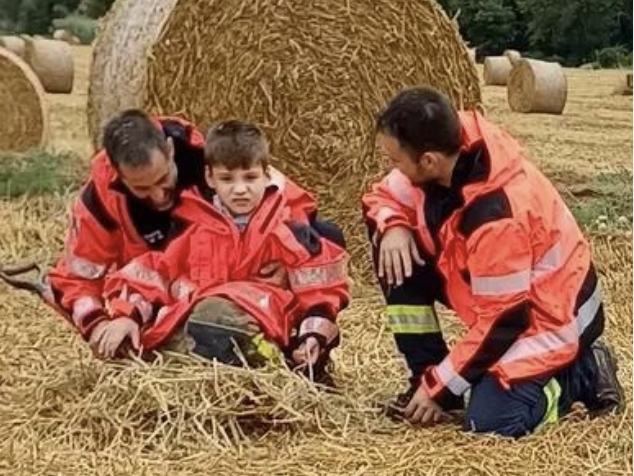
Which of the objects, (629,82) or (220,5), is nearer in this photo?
(220,5)

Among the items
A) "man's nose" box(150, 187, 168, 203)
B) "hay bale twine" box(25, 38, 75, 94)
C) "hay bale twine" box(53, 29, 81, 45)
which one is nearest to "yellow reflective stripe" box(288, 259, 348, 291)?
"man's nose" box(150, 187, 168, 203)

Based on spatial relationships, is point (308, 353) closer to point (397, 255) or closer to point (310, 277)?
point (310, 277)

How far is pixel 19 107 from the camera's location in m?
11.5

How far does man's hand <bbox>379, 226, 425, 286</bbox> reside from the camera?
4.67 m

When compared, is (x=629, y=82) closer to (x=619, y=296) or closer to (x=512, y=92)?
(x=512, y=92)

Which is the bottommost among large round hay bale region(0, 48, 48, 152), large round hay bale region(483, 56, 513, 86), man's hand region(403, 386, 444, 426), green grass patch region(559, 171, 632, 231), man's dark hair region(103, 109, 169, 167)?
large round hay bale region(483, 56, 513, 86)

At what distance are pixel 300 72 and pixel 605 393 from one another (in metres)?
3.39

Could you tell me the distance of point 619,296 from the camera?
6.80 m

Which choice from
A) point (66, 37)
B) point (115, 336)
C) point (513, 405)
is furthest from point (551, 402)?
point (66, 37)

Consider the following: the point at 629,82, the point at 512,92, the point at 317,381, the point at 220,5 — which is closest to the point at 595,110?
the point at 512,92

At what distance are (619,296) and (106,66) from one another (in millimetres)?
2380

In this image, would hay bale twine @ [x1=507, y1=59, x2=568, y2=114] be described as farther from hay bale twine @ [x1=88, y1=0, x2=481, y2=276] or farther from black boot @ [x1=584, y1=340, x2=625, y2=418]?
black boot @ [x1=584, y1=340, x2=625, y2=418]

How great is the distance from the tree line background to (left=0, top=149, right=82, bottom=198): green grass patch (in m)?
18.7

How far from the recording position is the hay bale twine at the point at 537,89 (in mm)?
16047
